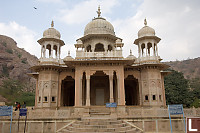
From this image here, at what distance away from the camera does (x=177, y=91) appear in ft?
122

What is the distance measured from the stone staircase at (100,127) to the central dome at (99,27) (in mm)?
12681

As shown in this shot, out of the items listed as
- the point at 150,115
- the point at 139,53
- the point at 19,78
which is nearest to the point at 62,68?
the point at 139,53

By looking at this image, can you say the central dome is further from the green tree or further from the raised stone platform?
the green tree

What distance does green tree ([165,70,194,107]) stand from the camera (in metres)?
Answer: 36.2

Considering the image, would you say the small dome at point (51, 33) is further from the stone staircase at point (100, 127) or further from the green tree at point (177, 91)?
the green tree at point (177, 91)

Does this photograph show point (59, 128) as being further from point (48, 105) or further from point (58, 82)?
point (58, 82)

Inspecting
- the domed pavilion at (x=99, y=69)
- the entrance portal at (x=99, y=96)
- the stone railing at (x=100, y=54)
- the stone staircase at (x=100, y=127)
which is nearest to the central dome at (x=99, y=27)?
the domed pavilion at (x=99, y=69)

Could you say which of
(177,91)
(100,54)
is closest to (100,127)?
(100,54)

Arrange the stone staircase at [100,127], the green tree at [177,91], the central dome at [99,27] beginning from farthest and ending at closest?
the green tree at [177,91] → the central dome at [99,27] → the stone staircase at [100,127]

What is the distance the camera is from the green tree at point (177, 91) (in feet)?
119

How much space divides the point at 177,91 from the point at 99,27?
25004 mm

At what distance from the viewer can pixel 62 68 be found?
21.6 meters

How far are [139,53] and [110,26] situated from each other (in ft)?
18.9

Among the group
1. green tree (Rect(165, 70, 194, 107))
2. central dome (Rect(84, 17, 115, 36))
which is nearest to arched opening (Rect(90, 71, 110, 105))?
central dome (Rect(84, 17, 115, 36))
